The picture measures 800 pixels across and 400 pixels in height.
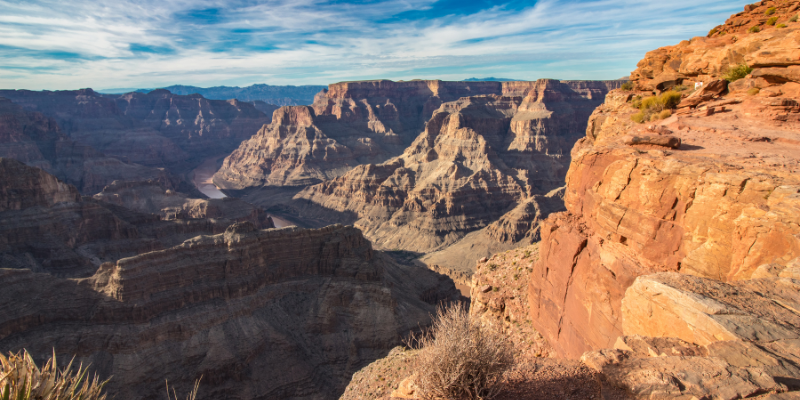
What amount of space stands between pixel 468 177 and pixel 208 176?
393 feet

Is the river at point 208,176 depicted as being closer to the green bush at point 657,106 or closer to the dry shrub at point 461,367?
the green bush at point 657,106

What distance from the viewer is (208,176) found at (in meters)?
173

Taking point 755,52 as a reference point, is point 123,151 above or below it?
below

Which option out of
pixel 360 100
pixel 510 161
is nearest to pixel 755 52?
pixel 510 161

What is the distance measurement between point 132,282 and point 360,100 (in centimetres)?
15784

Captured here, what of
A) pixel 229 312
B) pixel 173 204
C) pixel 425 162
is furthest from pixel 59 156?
pixel 229 312

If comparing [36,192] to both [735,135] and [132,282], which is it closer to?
[132,282]

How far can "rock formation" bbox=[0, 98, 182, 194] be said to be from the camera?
11462 centimetres

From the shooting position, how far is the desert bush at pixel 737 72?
22.6 metres

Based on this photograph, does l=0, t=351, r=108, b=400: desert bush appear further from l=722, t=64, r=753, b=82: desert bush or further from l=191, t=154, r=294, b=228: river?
l=191, t=154, r=294, b=228: river

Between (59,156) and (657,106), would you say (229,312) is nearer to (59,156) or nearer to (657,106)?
(657,106)

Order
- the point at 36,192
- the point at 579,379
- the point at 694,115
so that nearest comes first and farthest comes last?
the point at 579,379, the point at 694,115, the point at 36,192

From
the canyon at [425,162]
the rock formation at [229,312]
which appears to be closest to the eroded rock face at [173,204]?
the canyon at [425,162]

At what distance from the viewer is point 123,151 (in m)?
160
